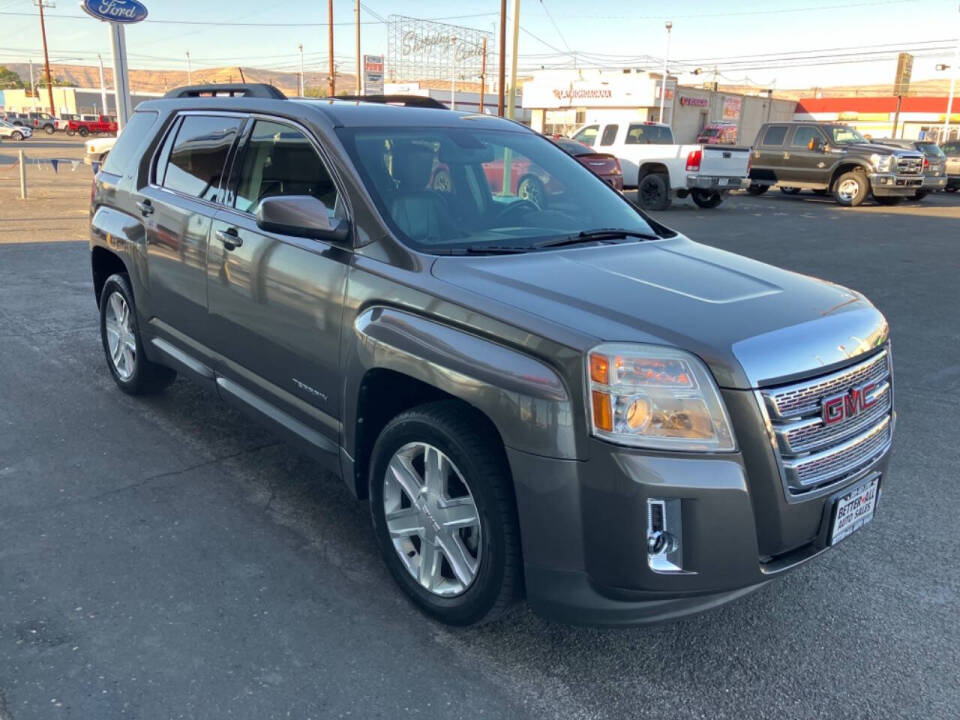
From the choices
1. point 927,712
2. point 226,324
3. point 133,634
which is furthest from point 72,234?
point 927,712

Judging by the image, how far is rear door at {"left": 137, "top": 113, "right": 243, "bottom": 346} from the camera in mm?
4199

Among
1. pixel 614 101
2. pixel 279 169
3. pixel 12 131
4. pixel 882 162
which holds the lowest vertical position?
pixel 12 131

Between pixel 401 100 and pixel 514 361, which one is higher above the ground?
pixel 401 100

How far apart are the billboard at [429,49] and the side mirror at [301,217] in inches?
4006

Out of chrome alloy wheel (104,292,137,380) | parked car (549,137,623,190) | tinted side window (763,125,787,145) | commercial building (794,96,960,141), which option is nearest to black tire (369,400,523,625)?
chrome alloy wheel (104,292,137,380)

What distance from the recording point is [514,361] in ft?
8.53

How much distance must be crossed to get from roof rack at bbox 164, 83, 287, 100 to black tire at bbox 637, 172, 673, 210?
16.0m

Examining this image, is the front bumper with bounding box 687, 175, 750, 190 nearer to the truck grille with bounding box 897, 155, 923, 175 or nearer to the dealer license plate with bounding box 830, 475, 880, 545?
the truck grille with bounding box 897, 155, 923, 175

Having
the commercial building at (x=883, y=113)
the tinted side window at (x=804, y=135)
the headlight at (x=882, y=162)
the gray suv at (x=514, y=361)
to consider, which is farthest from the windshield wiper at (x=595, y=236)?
the commercial building at (x=883, y=113)

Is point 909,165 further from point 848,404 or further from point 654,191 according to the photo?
point 848,404

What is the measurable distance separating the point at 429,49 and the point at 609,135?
91395 millimetres

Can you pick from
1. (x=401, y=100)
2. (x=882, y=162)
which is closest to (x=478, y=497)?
(x=401, y=100)

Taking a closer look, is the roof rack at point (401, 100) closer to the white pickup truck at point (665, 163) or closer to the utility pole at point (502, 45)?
the white pickup truck at point (665, 163)

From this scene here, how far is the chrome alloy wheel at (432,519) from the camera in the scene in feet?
9.50
